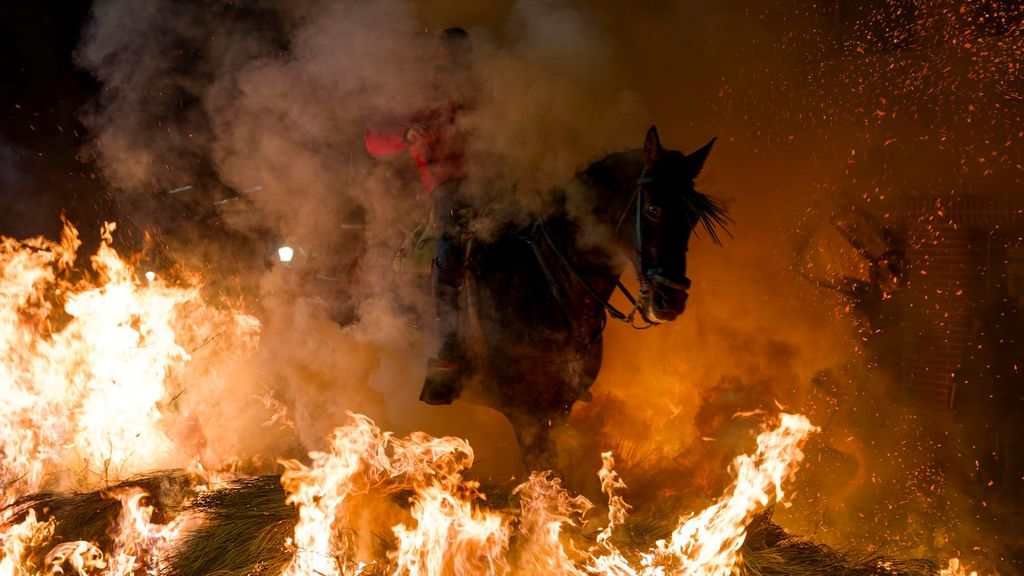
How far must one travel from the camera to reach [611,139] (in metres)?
4.97

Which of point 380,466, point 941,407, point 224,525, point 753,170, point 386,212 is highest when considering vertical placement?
point 753,170

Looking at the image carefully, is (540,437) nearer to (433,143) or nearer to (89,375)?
(433,143)

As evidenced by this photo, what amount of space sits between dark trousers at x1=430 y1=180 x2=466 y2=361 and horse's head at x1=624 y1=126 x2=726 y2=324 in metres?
1.28

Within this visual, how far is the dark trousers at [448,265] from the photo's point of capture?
3936mm

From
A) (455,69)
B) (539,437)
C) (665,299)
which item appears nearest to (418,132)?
(455,69)

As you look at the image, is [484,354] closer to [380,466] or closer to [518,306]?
[518,306]

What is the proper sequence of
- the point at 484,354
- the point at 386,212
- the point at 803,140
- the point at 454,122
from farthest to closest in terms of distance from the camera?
1. the point at 803,140
2. the point at 386,212
3. the point at 454,122
4. the point at 484,354

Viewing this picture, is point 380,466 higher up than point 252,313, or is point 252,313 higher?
point 252,313

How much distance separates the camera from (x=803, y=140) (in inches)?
216

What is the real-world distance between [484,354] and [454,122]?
178cm

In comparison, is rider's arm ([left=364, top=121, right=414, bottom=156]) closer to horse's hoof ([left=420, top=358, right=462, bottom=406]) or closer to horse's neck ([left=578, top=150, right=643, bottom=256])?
horse's neck ([left=578, top=150, right=643, bottom=256])

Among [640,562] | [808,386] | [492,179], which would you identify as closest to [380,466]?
[640,562]

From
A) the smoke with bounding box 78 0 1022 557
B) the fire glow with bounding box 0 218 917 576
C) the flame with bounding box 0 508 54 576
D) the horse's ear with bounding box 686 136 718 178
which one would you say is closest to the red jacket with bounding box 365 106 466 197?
the smoke with bounding box 78 0 1022 557

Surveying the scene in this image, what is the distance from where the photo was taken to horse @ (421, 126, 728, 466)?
3240mm
